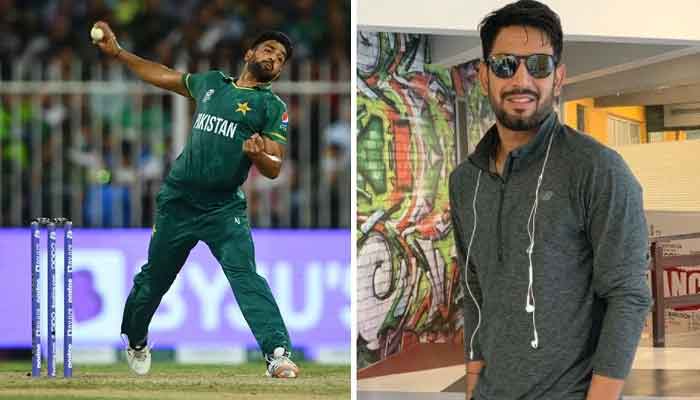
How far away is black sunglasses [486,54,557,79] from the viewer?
1.69m

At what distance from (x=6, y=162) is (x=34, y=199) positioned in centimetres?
22

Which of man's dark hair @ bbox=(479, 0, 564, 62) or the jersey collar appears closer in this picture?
man's dark hair @ bbox=(479, 0, 564, 62)

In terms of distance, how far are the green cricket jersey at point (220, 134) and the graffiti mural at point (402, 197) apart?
218cm

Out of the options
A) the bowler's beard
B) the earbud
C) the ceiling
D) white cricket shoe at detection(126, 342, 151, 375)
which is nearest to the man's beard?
white cricket shoe at detection(126, 342, 151, 375)

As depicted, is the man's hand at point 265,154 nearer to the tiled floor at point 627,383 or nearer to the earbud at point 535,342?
the tiled floor at point 627,383

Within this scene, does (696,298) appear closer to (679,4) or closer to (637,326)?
(679,4)

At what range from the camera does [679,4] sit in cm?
A: 512

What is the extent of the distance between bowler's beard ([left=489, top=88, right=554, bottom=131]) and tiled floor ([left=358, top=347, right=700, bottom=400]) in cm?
430

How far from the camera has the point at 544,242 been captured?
5.33 feet

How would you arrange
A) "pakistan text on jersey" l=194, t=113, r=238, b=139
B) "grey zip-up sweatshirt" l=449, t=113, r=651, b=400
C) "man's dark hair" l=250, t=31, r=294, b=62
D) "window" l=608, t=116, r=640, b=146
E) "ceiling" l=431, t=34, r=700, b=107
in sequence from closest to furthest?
1. "grey zip-up sweatshirt" l=449, t=113, r=651, b=400
2. "pakistan text on jersey" l=194, t=113, r=238, b=139
3. "man's dark hair" l=250, t=31, r=294, b=62
4. "ceiling" l=431, t=34, r=700, b=107
5. "window" l=608, t=116, r=640, b=146

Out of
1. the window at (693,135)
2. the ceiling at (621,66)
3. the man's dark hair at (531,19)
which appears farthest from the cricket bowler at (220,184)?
the window at (693,135)

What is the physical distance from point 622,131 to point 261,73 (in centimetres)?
661

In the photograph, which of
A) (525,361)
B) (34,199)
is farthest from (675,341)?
(525,361)

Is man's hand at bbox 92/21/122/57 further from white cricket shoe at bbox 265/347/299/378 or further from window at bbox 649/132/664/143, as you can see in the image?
window at bbox 649/132/664/143
